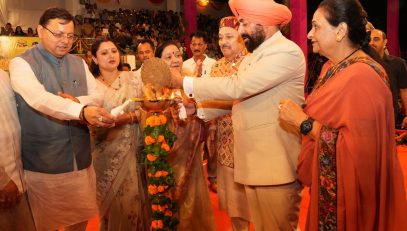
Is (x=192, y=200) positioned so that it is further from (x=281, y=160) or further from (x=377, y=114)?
(x=377, y=114)

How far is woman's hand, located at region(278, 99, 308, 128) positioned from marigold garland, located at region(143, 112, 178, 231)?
0.56m

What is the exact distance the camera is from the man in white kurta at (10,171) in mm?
2158

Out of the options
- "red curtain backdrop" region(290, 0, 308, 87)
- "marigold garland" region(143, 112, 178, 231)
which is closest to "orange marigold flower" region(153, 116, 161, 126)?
"marigold garland" region(143, 112, 178, 231)

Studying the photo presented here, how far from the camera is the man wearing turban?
2086 millimetres

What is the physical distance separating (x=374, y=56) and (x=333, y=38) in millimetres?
223

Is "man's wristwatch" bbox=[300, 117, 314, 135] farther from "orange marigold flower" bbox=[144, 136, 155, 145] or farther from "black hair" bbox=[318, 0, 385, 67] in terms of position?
"orange marigold flower" bbox=[144, 136, 155, 145]

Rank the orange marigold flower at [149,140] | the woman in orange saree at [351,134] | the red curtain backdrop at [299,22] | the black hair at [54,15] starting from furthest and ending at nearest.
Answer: the red curtain backdrop at [299,22] → the black hair at [54,15] → the orange marigold flower at [149,140] → the woman in orange saree at [351,134]

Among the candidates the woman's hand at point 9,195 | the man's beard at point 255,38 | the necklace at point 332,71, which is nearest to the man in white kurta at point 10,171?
the woman's hand at point 9,195

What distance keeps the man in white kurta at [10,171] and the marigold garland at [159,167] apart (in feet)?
2.60

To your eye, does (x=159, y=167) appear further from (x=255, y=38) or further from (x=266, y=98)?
(x=255, y=38)

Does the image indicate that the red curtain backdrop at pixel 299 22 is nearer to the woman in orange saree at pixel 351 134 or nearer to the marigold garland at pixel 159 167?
the woman in orange saree at pixel 351 134

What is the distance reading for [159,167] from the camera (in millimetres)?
1987

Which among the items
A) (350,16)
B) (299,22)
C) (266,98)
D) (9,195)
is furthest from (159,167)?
(299,22)

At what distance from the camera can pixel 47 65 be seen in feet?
7.91
